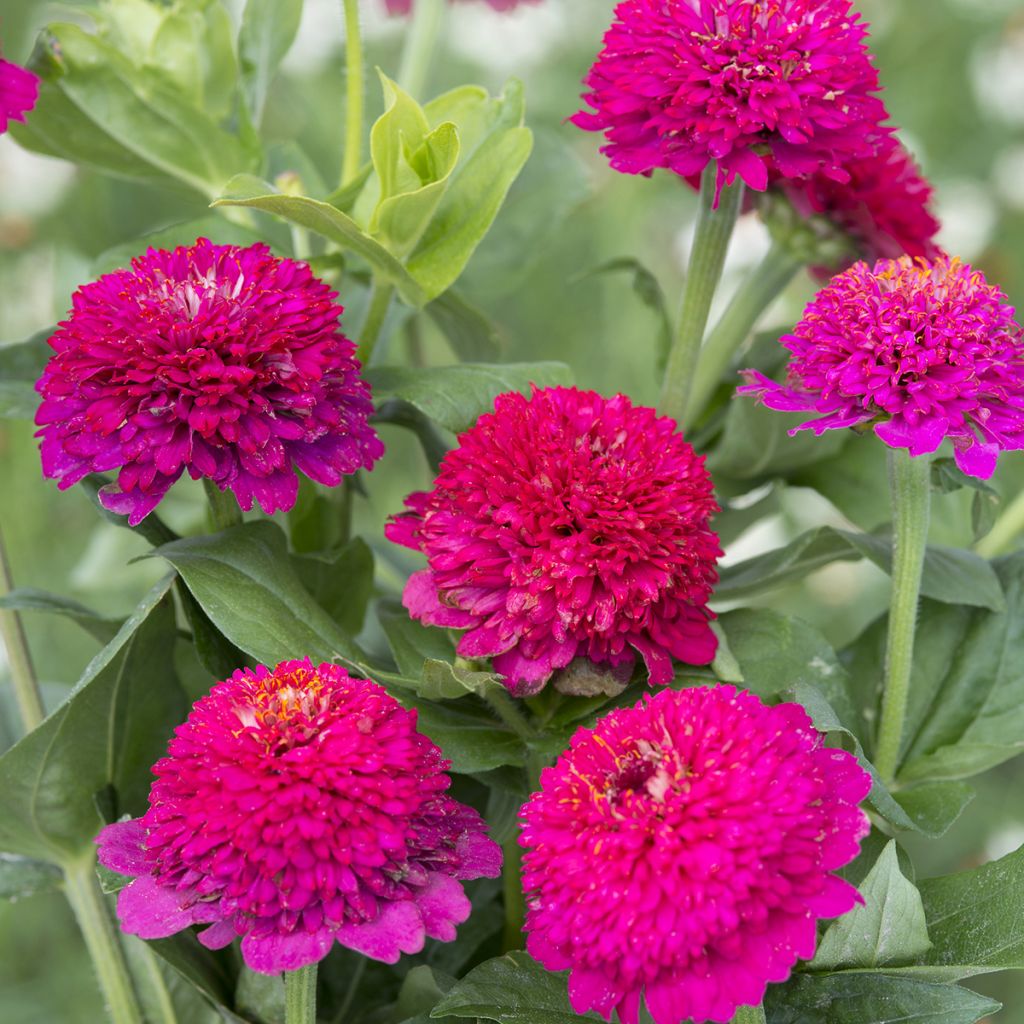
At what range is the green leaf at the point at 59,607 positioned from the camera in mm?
385

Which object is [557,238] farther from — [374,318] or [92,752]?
[92,752]

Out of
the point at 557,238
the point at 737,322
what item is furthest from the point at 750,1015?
the point at 557,238

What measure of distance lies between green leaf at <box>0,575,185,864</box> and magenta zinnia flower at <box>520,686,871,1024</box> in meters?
0.15

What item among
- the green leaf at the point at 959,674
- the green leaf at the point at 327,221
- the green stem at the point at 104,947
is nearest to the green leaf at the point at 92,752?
the green stem at the point at 104,947

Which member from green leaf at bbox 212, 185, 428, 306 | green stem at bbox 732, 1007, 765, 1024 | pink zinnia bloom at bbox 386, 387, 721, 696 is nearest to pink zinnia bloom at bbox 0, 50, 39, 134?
green leaf at bbox 212, 185, 428, 306

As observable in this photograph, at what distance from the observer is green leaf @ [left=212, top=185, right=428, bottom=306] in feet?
1.18

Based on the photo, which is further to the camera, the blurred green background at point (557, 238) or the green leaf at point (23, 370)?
the blurred green background at point (557, 238)

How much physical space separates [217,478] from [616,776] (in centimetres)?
12

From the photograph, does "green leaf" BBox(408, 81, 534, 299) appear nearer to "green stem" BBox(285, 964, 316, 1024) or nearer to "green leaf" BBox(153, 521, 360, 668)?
"green leaf" BBox(153, 521, 360, 668)

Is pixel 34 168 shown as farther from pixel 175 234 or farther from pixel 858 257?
pixel 858 257

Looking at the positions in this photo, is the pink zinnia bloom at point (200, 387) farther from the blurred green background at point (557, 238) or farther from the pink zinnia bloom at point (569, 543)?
the blurred green background at point (557, 238)

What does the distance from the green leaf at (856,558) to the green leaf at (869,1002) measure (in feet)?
0.41

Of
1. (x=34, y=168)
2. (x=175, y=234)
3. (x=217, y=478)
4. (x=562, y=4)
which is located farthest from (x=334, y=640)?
(x=562, y=4)

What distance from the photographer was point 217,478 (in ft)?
1.09
